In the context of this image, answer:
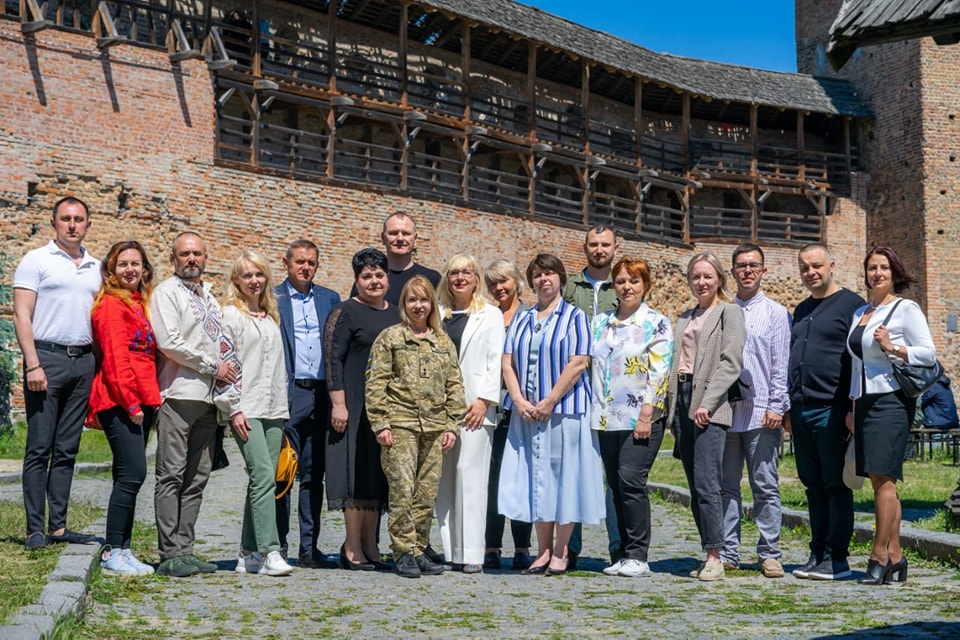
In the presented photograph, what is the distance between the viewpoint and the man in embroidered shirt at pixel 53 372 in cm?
639

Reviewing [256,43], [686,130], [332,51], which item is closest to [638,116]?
[686,130]

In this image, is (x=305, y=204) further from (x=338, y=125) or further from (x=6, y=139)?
(x=6, y=139)

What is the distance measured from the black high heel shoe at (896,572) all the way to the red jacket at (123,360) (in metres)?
3.95

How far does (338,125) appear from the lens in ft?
79.6

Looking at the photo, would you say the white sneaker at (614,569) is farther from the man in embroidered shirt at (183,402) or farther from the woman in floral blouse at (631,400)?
the man in embroidered shirt at (183,402)

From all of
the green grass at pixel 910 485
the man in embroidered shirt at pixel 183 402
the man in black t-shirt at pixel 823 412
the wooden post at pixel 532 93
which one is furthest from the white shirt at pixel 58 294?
the wooden post at pixel 532 93

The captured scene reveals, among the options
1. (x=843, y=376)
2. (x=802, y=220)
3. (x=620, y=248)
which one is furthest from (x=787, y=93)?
(x=843, y=376)

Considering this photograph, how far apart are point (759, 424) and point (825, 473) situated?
0.45m

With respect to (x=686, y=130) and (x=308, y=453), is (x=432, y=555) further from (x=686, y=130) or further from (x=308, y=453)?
(x=686, y=130)

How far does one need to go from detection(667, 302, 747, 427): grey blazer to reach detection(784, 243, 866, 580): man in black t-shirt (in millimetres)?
384

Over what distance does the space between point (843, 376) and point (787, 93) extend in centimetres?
2789

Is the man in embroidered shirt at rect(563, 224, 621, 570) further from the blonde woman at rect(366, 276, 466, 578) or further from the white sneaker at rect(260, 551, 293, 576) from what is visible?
the white sneaker at rect(260, 551, 293, 576)

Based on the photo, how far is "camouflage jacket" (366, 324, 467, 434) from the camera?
6.63 metres

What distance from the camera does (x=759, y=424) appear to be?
688 cm
